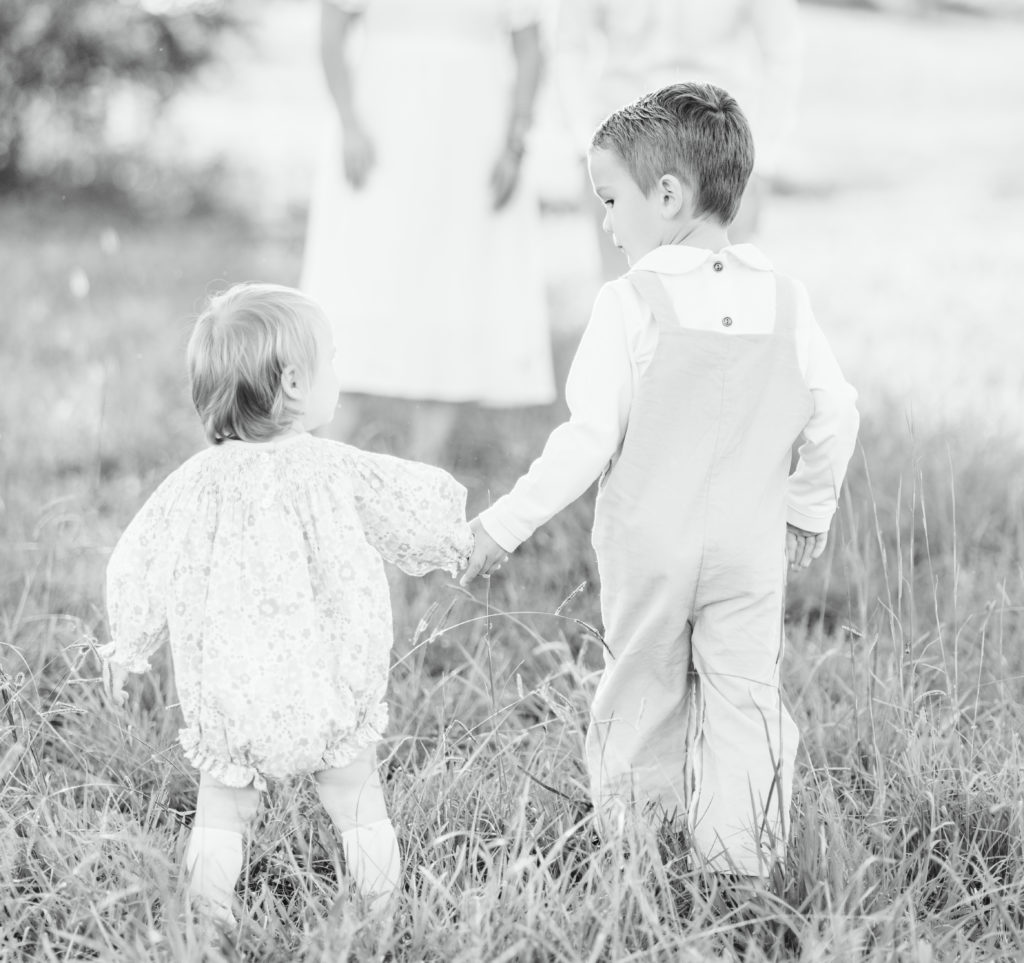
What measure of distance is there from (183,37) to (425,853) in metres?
7.97

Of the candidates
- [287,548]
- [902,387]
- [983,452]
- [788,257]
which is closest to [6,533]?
[287,548]

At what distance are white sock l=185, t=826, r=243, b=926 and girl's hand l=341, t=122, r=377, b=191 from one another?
2152 millimetres

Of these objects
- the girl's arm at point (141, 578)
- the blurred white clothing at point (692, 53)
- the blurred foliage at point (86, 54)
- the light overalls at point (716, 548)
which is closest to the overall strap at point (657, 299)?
the light overalls at point (716, 548)

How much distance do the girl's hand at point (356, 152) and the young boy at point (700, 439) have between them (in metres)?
1.61

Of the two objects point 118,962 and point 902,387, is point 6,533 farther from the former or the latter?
point 902,387

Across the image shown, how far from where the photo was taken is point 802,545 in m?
2.36

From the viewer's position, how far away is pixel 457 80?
12.0 feet

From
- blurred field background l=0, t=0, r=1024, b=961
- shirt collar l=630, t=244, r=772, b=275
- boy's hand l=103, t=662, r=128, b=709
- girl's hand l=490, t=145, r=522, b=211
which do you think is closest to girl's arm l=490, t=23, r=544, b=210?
girl's hand l=490, t=145, r=522, b=211

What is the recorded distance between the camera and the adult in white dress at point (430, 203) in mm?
3656

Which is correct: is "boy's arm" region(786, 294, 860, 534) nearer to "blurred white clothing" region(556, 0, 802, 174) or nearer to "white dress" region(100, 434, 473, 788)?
"white dress" region(100, 434, 473, 788)

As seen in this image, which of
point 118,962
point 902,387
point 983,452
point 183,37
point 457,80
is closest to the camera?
point 118,962

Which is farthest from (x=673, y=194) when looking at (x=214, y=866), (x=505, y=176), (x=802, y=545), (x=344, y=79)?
(x=344, y=79)

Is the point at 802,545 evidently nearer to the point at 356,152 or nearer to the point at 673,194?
the point at 673,194

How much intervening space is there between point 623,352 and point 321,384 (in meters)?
0.48
